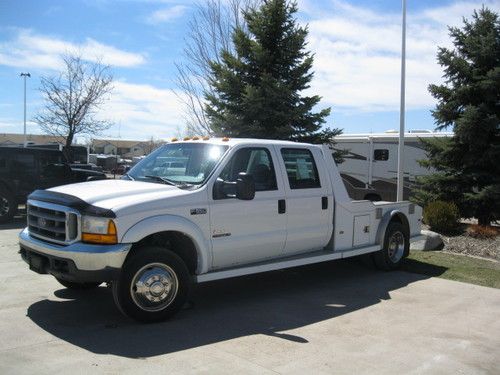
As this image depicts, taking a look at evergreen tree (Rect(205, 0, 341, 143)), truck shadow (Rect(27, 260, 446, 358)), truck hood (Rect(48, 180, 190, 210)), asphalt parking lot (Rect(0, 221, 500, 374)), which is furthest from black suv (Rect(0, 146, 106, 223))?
truck hood (Rect(48, 180, 190, 210))

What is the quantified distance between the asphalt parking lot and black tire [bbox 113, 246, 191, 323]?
0.54ft

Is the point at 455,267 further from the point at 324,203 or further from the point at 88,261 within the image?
the point at 88,261

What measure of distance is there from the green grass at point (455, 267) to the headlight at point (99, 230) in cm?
549

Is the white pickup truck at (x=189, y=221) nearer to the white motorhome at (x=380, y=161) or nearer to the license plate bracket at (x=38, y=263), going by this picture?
the license plate bracket at (x=38, y=263)

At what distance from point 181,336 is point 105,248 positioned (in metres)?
1.13

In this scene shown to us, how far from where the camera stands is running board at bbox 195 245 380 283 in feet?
20.0

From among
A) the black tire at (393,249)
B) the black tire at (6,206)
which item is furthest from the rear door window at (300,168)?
the black tire at (6,206)

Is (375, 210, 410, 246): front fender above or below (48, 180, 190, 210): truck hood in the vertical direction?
below

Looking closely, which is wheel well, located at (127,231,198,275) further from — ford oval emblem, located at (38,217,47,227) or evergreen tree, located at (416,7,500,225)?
evergreen tree, located at (416,7,500,225)

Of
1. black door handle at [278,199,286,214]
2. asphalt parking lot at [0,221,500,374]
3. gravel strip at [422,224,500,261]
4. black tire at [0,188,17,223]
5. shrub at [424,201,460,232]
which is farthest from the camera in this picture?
black tire at [0,188,17,223]

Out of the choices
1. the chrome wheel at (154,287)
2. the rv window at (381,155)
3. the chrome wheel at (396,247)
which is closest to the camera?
the chrome wheel at (154,287)

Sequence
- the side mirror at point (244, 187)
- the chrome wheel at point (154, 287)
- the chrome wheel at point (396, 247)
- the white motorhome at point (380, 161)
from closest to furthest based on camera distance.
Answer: the chrome wheel at point (154, 287) < the side mirror at point (244, 187) < the chrome wheel at point (396, 247) < the white motorhome at point (380, 161)

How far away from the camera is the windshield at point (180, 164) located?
631 centimetres

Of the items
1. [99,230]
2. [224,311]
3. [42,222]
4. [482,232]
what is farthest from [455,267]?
[42,222]
